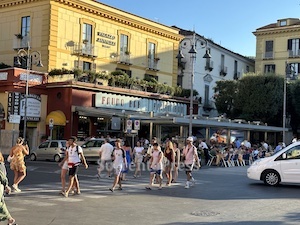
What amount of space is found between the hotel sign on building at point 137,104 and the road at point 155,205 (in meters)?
19.2

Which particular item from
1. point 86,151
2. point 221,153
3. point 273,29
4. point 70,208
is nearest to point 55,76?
point 86,151

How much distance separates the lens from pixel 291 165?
1653 centimetres

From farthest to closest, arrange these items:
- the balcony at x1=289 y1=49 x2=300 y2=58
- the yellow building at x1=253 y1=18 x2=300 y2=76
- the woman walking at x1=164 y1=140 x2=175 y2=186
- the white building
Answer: the yellow building at x1=253 y1=18 x2=300 y2=76 → the balcony at x1=289 y1=49 x2=300 y2=58 → the white building → the woman walking at x1=164 y1=140 x2=175 y2=186

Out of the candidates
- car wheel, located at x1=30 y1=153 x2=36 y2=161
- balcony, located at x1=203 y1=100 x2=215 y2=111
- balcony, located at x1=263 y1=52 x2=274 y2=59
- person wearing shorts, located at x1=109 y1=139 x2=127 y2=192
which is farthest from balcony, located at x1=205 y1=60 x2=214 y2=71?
person wearing shorts, located at x1=109 y1=139 x2=127 y2=192

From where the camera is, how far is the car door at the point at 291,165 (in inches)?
645

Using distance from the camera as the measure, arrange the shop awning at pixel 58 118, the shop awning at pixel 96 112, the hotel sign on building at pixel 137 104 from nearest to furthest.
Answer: the shop awning at pixel 96 112 < the shop awning at pixel 58 118 < the hotel sign on building at pixel 137 104

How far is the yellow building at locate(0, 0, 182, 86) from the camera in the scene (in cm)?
3528

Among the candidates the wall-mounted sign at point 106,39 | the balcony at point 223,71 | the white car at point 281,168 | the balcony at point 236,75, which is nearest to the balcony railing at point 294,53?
the balcony at point 236,75

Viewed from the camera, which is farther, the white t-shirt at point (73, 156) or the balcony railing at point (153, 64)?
the balcony railing at point (153, 64)

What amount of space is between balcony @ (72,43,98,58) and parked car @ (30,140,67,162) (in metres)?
9.72

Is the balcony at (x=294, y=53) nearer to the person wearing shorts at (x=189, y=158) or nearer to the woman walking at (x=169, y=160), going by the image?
the woman walking at (x=169, y=160)

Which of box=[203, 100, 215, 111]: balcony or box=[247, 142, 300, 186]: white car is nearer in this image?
box=[247, 142, 300, 186]: white car

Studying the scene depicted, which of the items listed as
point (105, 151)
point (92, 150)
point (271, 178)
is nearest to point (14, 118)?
point (92, 150)

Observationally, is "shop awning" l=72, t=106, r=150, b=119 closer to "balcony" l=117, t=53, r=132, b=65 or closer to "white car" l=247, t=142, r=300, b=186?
"balcony" l=117, t=53, r=132, b=65
